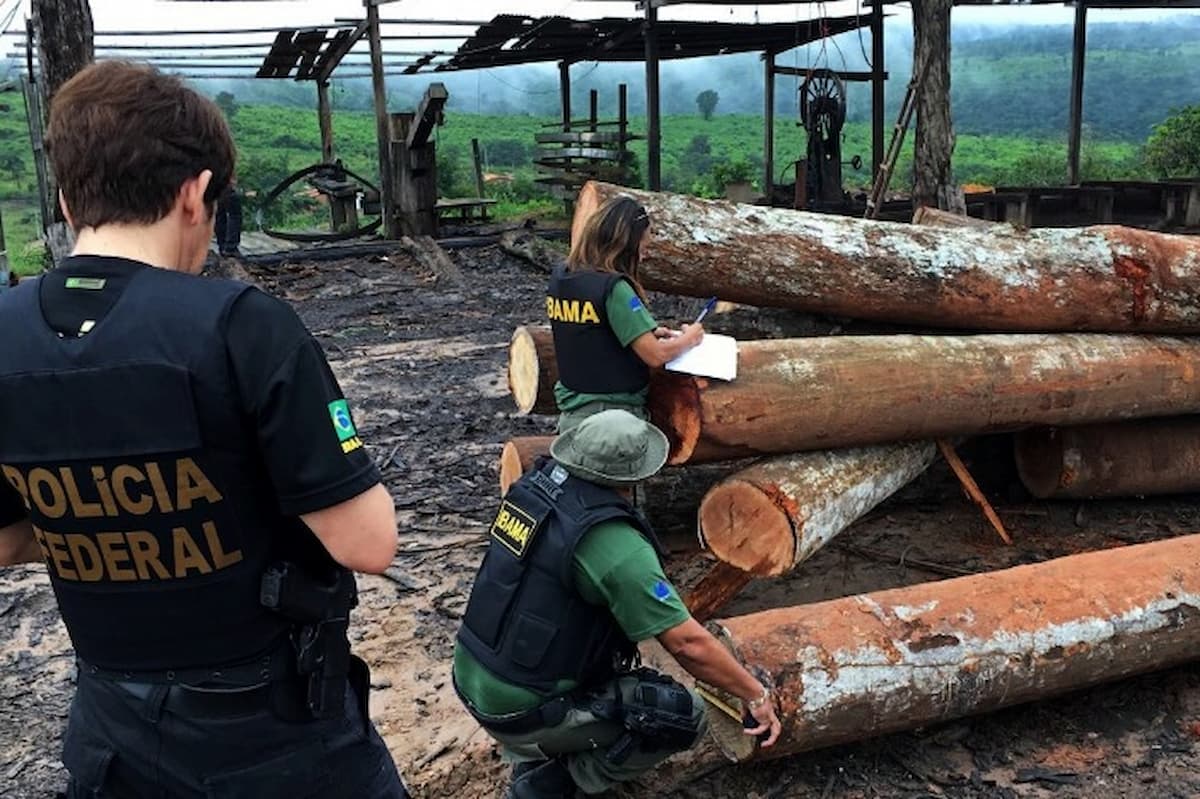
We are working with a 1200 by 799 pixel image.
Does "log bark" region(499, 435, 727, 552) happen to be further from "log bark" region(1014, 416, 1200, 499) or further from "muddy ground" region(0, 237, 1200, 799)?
"log bark" region(1014, 416, 1200, 499)

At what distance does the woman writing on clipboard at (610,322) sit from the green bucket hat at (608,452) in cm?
128

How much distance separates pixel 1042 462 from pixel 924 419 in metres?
1.32

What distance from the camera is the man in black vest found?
1611 millimetres

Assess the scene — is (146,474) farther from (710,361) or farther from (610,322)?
(710,361)

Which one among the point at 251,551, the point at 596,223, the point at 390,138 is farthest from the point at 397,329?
the point at 251,551

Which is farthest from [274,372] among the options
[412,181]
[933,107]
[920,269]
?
[412,181]

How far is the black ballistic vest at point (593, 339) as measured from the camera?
4164 mm

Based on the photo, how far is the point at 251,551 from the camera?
5.69 ft

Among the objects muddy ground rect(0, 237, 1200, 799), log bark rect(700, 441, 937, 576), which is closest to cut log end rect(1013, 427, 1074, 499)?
muddy ground rect(0, 237, 1200, 799)

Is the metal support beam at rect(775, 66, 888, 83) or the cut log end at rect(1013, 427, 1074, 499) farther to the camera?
the metal support beam at rect(775, 66, 888, 83)

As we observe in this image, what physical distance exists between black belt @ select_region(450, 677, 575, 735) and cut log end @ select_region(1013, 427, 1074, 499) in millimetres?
3499

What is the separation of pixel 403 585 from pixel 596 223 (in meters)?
1.87

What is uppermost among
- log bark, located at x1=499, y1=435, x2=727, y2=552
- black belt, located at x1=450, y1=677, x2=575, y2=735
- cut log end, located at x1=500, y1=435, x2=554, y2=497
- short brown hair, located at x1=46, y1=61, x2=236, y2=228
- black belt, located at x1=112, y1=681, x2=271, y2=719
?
short brown hair, located at x1=46, y1=61, x2=236, y2=228

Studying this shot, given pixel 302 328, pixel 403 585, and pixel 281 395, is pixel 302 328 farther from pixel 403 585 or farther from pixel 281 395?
pixel 403 585
